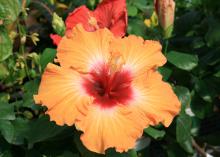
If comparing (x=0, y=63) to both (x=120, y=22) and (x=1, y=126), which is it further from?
(x=120, y=22)

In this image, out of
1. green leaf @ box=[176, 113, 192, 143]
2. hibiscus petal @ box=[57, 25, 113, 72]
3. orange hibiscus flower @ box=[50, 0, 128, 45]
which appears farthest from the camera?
green leaf @ box=[176, 113, 192, 143]

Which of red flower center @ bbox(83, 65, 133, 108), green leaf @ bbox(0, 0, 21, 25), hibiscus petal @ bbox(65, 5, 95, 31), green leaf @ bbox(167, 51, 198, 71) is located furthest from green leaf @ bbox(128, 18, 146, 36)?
green leaf @ bbox(0, 0, 21, 25)

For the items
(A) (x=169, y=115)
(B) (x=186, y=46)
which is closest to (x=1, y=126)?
(A) (x=169, y=115)

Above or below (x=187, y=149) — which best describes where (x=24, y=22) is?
above

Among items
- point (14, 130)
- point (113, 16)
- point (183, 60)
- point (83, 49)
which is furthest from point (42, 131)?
point (183, 60)

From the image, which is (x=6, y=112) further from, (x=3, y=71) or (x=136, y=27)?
(x=136, y=27)

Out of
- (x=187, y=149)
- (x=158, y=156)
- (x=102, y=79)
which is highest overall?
(x=102, y=79)

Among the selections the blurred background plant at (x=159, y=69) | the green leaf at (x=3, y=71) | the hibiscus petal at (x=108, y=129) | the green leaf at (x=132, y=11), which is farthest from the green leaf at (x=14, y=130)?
the green leaf at (x=132, y=11)

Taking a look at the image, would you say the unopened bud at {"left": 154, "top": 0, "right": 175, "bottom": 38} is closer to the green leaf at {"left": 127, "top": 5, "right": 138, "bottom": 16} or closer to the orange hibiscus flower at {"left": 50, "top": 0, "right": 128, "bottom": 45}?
the orange hibiscus flower at {"left": 50, "top": 0, "right": 128, "bottom": 45}
